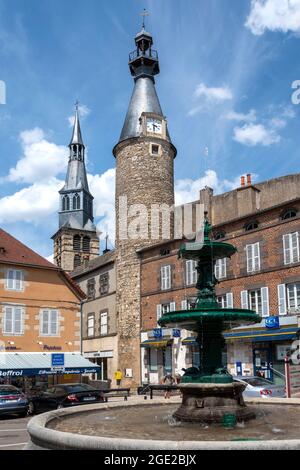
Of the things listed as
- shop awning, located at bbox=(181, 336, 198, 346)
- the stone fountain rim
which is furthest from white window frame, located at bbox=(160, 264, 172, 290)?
the stone fountain rim

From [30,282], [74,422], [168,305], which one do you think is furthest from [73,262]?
[74,422]

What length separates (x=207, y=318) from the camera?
9211mm

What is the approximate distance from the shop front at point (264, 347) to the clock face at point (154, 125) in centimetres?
1554

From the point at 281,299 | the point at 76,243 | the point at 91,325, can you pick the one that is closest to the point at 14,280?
the point at 281,299

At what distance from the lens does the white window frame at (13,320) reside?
24.8 metres

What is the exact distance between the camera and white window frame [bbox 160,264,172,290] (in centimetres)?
3197

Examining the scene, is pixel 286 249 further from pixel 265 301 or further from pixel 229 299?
pixel 229 299

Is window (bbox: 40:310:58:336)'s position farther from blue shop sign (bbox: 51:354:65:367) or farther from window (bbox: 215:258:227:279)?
window (bbox: 215:258:227:279)

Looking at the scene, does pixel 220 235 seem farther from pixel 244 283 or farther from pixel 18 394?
pixel 18 394

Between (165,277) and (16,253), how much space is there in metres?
9.83

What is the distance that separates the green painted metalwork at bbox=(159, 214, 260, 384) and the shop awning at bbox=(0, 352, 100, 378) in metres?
13.8

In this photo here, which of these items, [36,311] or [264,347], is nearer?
[264,347]

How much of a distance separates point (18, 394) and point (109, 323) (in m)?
18.5
